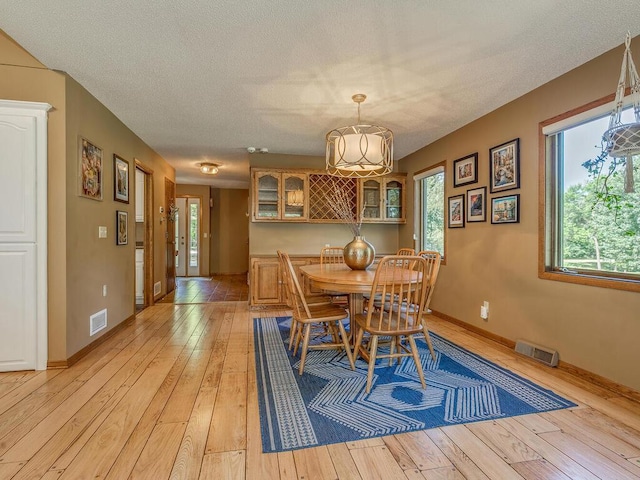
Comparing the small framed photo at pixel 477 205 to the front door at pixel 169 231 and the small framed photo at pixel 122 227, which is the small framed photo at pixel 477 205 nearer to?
the small framed photo at pixel 122 227

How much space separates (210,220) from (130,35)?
6.73 m

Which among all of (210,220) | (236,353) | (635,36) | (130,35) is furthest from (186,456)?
(210,220)

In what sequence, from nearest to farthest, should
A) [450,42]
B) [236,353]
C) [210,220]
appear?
1. [450,42]
2. [236,353]
3. [210,220]

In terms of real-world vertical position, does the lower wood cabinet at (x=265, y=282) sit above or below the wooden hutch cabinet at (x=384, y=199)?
below

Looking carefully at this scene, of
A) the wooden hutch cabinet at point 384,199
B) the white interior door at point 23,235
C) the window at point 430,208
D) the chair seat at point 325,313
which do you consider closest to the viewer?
the white interior door at point 23,235

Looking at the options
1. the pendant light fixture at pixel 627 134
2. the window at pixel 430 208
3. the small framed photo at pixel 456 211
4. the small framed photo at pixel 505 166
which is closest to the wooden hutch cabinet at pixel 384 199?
the window at pixel 430 208

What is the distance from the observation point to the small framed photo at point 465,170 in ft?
11.8

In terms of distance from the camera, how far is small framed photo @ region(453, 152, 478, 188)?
11.8 feet

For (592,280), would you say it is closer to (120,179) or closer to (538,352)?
(538,352)

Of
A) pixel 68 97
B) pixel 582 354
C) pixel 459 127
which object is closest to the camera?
pixel 582 354

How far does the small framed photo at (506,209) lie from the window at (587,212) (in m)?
0.29

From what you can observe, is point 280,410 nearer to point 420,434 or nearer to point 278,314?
point 420,434

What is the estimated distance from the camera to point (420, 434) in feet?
5.74

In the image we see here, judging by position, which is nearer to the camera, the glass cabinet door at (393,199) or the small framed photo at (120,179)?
the small framed photo at (120,179)
